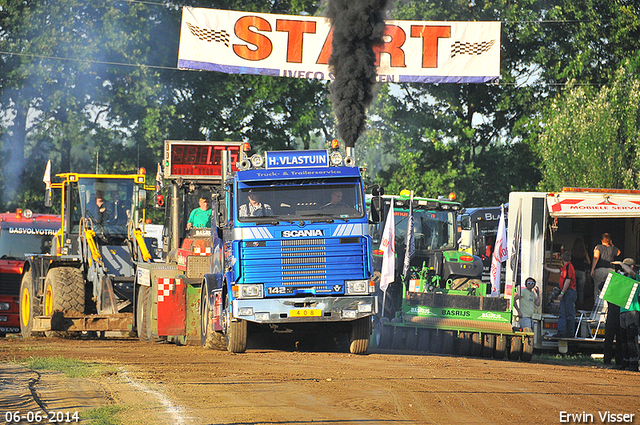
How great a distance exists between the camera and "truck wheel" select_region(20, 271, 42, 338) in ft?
60.8

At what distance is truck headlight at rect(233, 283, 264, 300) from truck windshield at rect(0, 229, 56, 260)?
10.1 m

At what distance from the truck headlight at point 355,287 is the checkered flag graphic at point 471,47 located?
1451 centimetres

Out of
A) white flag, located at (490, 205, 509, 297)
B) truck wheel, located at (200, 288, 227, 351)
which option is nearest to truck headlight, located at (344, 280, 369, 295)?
truck wheel, located at (200, 288, 227, 351)

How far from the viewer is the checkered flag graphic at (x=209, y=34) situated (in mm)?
25453

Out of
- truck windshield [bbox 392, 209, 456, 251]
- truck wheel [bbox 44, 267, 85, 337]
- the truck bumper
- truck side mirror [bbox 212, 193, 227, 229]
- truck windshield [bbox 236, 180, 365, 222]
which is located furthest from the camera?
truck windshield [bbox 392, 209, 456, 251]

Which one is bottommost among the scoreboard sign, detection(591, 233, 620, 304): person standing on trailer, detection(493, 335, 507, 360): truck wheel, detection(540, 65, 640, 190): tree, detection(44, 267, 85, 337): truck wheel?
detection(493, 335, 507, 360): truck wheel

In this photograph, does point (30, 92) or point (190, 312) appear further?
point (30, 92)

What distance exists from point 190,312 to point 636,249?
10615 mm

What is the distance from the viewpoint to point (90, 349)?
1533cm

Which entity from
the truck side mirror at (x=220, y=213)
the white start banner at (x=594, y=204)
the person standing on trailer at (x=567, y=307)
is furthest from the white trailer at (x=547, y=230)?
the truck side mirror at (x=220, y=213)

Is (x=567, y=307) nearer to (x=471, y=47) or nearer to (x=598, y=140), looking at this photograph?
(x=471, y=47)

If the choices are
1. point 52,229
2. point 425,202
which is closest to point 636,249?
point 425,202

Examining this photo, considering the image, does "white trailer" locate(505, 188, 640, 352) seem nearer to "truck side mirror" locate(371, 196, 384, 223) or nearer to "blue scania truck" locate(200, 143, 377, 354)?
"truck side mirror" locate(371, 196, 384, 223)

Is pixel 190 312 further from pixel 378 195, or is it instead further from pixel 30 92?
pixel 30 92
